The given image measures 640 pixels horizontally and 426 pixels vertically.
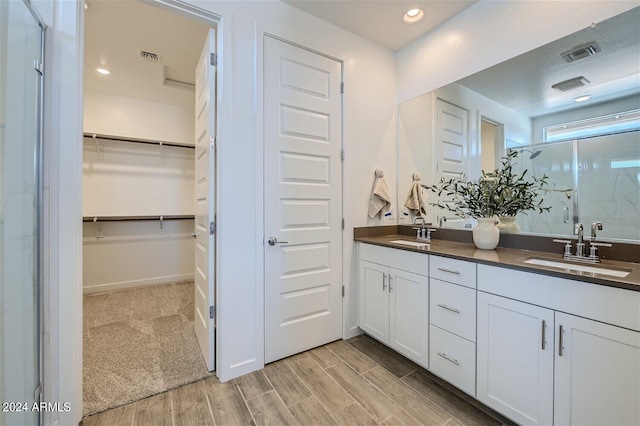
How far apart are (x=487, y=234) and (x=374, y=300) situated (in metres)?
0.98

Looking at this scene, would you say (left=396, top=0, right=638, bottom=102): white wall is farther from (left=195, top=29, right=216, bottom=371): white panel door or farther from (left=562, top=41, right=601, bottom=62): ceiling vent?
(left=195, top=29, right=216, bottom=371): white panel door

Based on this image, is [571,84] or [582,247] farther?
[571,84]

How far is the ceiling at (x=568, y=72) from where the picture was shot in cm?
142

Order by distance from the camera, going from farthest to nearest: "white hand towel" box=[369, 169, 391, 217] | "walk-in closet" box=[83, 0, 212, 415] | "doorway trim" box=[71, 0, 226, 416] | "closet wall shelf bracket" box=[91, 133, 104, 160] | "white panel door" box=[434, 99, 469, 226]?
"closet wall shelf bracket" box=[91, 133, 104, 160] → "white hand towel" box=[369, 169, 391, 217] → "white panel door" box=[434, 99, 469, 226] → "walk-in closet" box=[83, 0, 212, 415] → "doorway trim" box=[71, 0, 226, 416]

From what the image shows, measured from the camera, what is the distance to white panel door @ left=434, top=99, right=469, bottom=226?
7.22ft

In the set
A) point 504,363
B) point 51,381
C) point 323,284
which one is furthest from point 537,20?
point 51,381

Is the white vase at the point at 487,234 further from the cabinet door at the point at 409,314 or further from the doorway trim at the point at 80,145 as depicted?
the doorway trim at the point at 80,145

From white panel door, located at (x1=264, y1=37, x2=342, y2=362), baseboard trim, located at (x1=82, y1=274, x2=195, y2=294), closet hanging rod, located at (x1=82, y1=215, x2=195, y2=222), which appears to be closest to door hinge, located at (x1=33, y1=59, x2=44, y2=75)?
white panel door, located at (x1=264, y1=37, x2=342, y2=362)

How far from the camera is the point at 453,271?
5.21ft

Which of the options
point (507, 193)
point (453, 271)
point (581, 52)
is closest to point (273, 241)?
Result: point (453, 271)

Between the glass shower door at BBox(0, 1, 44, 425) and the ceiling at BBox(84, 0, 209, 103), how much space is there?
37.7 inches

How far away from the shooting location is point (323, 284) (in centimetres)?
220

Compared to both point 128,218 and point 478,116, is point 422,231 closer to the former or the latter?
point 478,116

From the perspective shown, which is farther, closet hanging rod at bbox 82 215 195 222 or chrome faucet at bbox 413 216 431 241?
closet hanging rod at bbox 82 215 195 222
